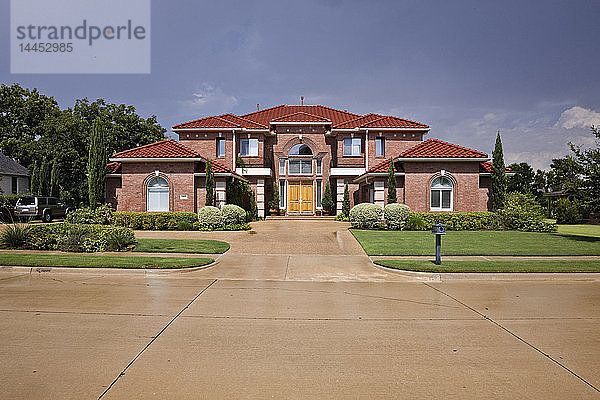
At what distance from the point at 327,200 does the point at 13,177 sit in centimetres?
2836

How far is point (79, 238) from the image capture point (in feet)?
48.5

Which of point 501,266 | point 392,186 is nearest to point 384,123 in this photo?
point 392,186

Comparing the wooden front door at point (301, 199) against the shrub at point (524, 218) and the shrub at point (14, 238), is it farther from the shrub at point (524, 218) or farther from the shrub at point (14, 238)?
the shrub at point (14, 238)

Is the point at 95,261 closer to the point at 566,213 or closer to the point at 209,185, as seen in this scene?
the point at 209,185

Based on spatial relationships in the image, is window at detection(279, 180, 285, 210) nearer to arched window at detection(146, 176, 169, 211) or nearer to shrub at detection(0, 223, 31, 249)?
arched window at detection(146, 176, 169, 211)

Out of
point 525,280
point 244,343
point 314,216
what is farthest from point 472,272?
point 314,216

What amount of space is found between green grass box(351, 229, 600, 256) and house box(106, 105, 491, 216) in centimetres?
508

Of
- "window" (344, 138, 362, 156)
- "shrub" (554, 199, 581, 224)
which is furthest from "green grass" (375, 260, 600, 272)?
"shrub" (554, 199, 581, 224)

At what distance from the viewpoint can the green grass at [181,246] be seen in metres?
14.8

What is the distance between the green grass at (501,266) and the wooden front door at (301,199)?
2055 centimetres

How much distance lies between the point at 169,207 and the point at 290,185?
430 inches

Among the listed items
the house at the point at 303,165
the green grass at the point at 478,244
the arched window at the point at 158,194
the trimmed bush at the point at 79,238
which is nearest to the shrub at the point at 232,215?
the house at the point at 303,165

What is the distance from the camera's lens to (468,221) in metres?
23.3

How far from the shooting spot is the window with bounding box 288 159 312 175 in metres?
33.4
